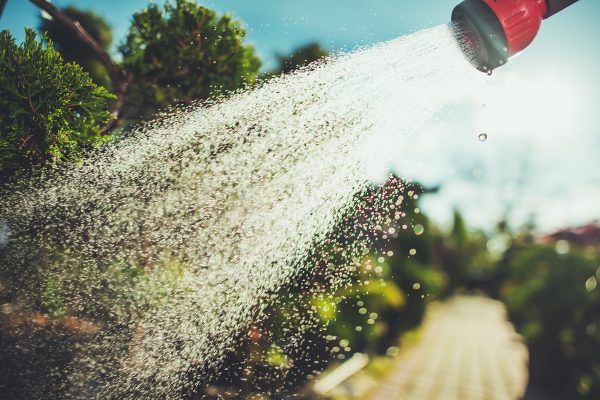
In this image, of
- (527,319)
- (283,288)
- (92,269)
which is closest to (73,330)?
(92,269)

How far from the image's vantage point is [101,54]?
242 cm

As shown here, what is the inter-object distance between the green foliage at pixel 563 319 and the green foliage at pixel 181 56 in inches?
208

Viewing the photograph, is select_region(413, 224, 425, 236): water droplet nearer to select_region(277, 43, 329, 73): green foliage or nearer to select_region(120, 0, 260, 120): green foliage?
select_region(277, 43, 329, 73): green foliage

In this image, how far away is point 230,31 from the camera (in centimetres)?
282

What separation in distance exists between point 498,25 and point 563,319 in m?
5.70

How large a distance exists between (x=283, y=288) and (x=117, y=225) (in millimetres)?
1575

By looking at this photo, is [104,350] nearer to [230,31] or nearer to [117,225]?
[117,225]

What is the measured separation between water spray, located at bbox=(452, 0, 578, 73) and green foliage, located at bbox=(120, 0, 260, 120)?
1834 mm

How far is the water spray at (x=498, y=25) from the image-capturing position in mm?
1540

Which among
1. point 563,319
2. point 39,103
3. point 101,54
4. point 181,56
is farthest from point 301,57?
point 563,319

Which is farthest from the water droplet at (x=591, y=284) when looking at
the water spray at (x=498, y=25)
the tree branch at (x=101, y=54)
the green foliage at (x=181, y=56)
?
the tree branch at (x=101, y=54)

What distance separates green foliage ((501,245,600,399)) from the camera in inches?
177

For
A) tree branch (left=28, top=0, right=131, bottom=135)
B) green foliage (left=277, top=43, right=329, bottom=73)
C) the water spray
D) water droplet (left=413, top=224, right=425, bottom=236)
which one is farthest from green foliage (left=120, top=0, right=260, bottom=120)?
water droplet (left=413, top=224, right=425, bottom=236)

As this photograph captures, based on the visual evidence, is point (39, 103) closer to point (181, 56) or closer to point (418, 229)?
point (181, 56)
